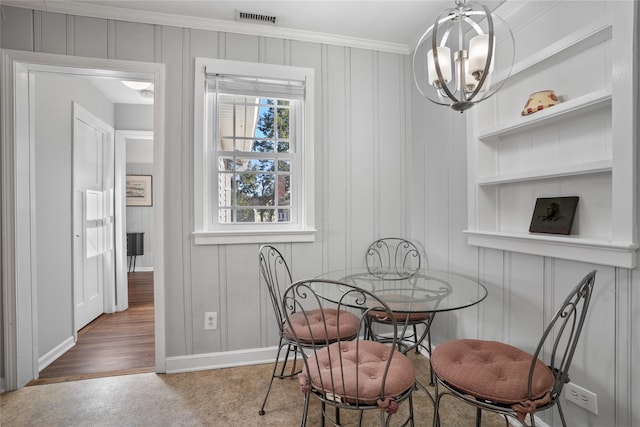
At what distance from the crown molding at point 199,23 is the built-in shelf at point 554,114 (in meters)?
1.26

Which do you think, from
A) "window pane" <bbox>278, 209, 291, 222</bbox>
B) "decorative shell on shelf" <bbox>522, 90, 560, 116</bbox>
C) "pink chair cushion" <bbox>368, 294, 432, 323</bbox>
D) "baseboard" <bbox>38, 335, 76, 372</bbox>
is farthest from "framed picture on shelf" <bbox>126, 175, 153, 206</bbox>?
"decorative shell on shelf" <bbox>522, 90, 560, 116</bbox>

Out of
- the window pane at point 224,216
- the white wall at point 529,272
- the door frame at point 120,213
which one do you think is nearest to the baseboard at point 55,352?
the door frame at point 120,213

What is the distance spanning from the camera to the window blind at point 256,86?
7.83ft

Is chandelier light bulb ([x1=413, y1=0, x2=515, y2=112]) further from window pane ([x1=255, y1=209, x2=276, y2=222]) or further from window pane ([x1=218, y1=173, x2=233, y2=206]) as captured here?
window pane ([x1=218, y1=173, x2=233, y2=206])

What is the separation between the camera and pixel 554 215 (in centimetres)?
165

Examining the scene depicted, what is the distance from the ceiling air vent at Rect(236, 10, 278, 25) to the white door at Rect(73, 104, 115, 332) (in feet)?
5.94

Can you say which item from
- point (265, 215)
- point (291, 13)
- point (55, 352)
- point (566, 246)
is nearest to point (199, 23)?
point (291, 13)

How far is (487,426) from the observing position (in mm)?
1698

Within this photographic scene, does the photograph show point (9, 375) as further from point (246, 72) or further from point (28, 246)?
point (246, 72)

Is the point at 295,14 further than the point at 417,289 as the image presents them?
Yes

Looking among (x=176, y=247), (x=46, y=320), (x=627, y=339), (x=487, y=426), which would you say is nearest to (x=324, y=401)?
(x=487, y=426)

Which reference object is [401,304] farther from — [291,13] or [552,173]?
[291,13]

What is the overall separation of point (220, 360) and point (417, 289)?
1.56 meters

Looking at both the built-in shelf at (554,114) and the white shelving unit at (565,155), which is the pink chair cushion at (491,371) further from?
the built-in shelf at (554,114)
